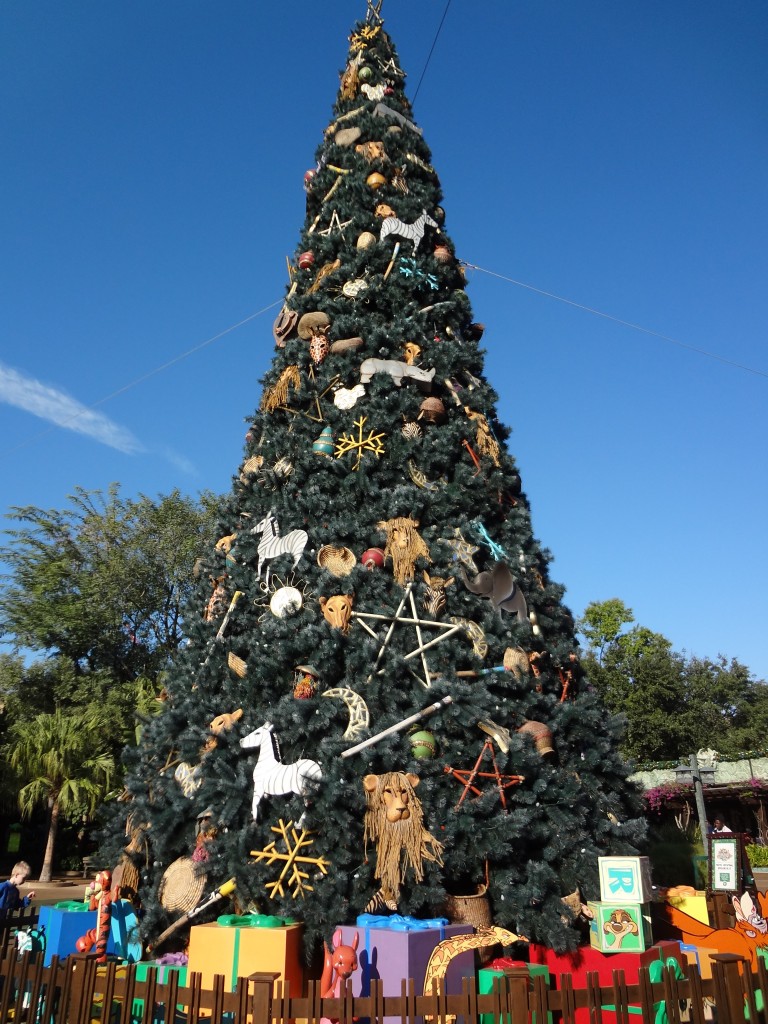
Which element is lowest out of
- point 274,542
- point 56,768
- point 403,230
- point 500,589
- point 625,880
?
point 625,880

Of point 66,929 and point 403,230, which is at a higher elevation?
point 403,230

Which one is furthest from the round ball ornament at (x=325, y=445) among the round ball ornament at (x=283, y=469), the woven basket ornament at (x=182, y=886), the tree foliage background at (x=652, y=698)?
the tree foliage background at (x=652, y=698)

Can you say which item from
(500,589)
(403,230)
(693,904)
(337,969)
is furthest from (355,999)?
(403,230)

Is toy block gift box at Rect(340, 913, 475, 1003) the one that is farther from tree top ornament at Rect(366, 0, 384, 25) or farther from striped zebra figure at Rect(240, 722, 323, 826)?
tree top ornament at Rect(366, 0, 384, 25)

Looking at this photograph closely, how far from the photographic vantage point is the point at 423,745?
19.7 ft

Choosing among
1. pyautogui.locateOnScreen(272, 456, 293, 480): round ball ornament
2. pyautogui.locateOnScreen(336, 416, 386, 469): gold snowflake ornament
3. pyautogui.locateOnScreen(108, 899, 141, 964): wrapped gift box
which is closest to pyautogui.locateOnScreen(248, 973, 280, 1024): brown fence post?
pyautogui.locateOnScreen(108, 899, 141, 964): wrapped gift box

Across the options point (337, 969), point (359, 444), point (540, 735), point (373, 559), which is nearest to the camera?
point (337, 969)

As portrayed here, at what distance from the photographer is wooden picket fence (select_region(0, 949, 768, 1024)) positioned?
140 inches

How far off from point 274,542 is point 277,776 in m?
2.59

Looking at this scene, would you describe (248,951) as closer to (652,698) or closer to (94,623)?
(94,623)

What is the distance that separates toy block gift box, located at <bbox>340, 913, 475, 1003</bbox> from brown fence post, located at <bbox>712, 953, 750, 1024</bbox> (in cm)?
162

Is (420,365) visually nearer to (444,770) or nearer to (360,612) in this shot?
(360,612)

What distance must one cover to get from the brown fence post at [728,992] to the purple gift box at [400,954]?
1658 millimetres

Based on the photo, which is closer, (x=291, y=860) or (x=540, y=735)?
(x=291, y=860)
